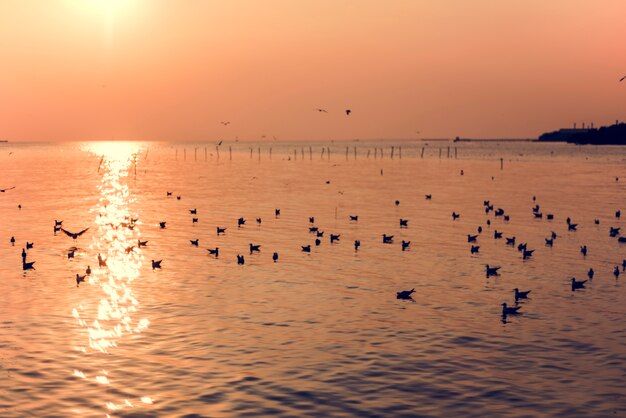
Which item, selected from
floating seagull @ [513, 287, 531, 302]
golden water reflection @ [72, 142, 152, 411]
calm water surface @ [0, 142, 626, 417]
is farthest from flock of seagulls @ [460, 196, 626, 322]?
golden water reflection @ [72, 142, 152, 411]

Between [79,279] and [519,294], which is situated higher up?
[519,294]

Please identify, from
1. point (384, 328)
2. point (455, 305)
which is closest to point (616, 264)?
point (455, 305)

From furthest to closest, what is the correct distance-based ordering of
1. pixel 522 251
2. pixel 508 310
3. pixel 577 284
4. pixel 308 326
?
pixel 522 251, pixel 577 284, pixel 508 310, pixel 308 326

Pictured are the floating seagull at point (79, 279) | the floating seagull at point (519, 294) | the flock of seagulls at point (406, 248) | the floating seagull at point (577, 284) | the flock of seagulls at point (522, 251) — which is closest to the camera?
the flock of seagulls at point (522, 251)

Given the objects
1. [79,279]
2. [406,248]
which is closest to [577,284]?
[406,248]

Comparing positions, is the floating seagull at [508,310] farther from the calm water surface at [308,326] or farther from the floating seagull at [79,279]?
the floating seagull at [79,279]

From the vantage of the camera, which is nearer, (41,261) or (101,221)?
(41,261)

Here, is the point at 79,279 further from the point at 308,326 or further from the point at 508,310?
the point at 508,310

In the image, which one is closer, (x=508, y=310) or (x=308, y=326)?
(x=308, y=326)

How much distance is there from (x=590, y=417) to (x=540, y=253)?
112 ft

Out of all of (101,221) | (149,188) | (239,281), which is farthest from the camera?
(149,188)

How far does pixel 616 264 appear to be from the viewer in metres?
50.8

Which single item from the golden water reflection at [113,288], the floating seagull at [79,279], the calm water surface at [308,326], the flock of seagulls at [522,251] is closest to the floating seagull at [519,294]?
the flock of seagulls at [522,251]

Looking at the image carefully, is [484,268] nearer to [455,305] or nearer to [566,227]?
[455,305]
